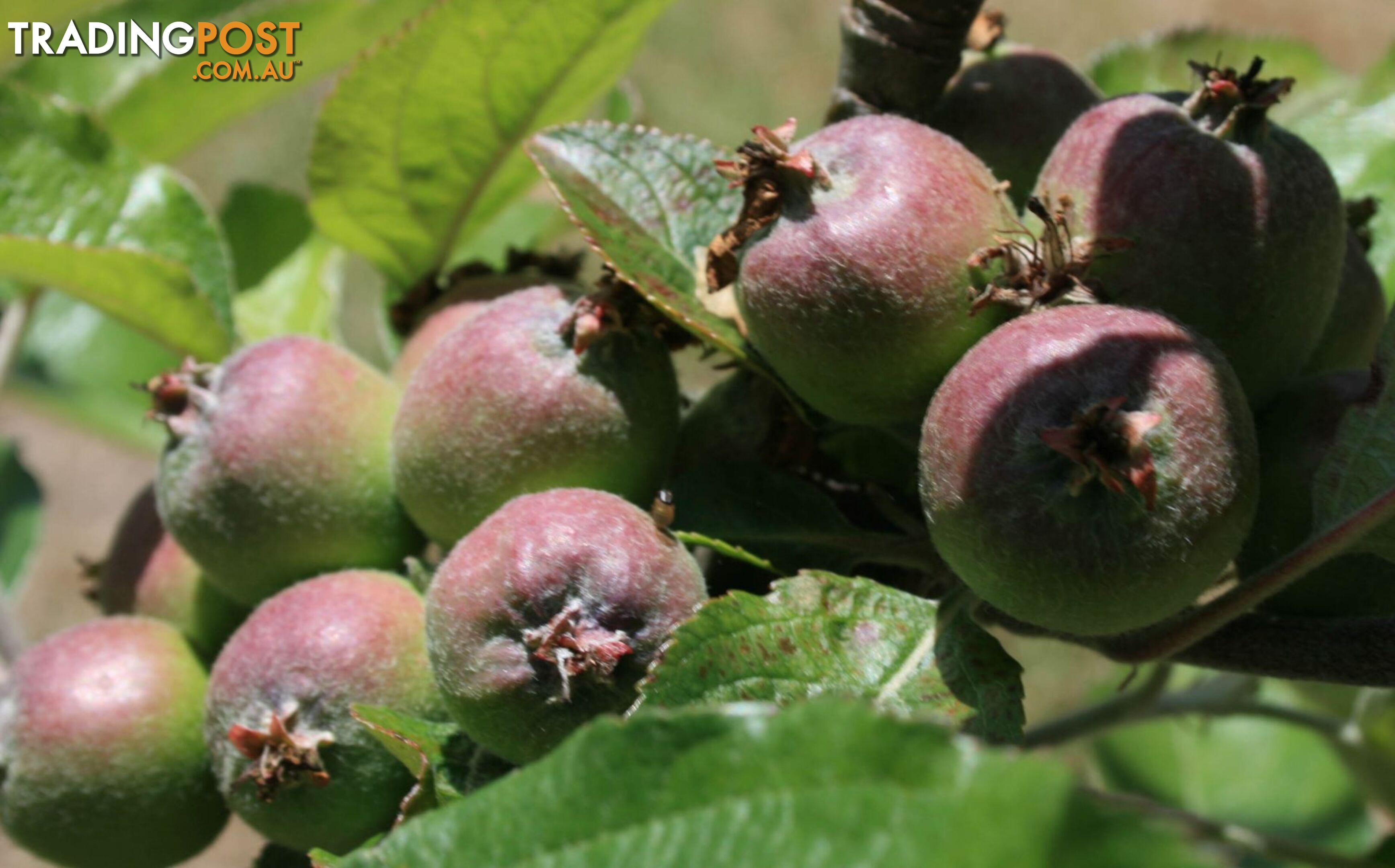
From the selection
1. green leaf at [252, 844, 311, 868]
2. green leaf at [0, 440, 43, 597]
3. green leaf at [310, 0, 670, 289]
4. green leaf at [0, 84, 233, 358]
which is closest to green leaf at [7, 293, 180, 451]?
green leaf at [0, 440, 43, 597]

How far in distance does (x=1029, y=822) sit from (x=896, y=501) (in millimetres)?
590

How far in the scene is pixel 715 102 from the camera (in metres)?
6.40

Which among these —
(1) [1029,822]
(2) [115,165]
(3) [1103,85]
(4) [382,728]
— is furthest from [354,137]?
(1) [1029,822]

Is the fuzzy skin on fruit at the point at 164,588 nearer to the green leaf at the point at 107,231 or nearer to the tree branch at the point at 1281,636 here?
the green leaf at the point at 107,231

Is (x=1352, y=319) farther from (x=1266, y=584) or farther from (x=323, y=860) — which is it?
(x=323, y=860)

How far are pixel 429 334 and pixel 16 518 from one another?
1.06m

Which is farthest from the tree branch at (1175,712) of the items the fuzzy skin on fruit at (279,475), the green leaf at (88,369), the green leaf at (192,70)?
the green leaf at (88,369)

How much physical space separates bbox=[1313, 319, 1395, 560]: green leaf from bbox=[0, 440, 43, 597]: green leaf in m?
1.73

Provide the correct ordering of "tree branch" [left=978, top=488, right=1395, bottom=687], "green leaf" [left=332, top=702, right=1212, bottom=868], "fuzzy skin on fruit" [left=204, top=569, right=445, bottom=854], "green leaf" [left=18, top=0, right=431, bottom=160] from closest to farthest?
"green leaf" [left=332, top=702, right=1212, bottom=868] < "tree branch" [left=978, top=488, right=1395, bottom=687] < "fuzzy skin on fruit" [left=204, top=569, right=445, bottom=854] < "green leaf" [left=18, top=0, right=431, bottom=160]

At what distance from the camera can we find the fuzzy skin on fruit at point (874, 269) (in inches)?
39.0

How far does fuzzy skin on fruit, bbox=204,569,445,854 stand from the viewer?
1.10 meters

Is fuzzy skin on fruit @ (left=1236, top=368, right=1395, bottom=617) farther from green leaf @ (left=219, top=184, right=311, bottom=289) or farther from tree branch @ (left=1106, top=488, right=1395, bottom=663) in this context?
green leaf @ (left=219, top=184, right=311, bottom=289)

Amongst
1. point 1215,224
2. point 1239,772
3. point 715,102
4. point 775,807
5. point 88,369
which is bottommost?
point 715,102

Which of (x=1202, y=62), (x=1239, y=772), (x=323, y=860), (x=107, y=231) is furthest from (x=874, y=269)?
(x=1239, y=772)
